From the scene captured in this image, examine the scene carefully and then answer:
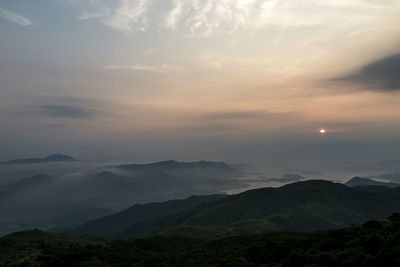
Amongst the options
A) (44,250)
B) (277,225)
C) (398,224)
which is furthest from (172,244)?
(277,225)

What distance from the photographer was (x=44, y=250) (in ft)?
198

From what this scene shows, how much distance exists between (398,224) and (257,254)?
61.6 ft

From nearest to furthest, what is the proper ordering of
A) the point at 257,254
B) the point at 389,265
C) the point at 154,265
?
the point at 389,265 → the point at 257,254 → the point at 154,265

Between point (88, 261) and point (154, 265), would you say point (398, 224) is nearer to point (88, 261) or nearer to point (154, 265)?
point (154, 265)

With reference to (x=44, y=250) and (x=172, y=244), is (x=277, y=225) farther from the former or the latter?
(x=44, y=250)

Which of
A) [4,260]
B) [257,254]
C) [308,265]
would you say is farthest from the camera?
[4,260]

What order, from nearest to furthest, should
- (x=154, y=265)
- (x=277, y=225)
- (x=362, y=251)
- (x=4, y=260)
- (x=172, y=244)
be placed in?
(x=362, y=251), (x=154, y=265), (x=4, y=260), (x=172, y=244), (x=277, y=225)

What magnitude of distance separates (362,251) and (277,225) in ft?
528

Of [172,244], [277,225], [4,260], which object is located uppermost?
[4,260]

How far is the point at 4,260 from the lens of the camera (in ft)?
188

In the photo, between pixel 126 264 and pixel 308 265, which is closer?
pixel 308 265

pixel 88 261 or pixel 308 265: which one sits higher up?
pixel 308 265

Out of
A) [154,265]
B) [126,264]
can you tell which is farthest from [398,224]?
[126,264]

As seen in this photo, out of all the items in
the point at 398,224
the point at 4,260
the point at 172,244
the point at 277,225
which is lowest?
the point at 277,225
